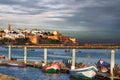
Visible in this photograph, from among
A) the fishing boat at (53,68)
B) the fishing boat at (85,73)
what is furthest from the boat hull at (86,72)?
the fishing boat at (53,68)

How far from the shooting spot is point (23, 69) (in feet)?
274

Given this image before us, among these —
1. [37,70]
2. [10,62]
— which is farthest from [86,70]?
[10,62]

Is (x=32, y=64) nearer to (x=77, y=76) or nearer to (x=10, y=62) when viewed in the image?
(x=10, y=62)

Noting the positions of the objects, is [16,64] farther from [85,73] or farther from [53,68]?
[85,73]

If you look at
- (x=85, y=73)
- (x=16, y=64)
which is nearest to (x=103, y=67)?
(x=85, y=73)

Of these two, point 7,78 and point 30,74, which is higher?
point 7,78

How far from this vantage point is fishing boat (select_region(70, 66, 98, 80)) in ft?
201

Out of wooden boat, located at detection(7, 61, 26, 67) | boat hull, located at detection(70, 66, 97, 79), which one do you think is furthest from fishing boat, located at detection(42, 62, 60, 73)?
wooden boat, located at detection(7, 61, 26, 67)

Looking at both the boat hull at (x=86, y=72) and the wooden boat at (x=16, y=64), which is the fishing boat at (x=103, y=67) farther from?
the wooden boat at (x=16, y=64)

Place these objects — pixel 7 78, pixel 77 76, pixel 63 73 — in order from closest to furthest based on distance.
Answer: pixel 7 78 < pixel 77 76 < pixel 63 73

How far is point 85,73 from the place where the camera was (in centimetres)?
6231

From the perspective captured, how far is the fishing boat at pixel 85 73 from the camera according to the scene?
201ft

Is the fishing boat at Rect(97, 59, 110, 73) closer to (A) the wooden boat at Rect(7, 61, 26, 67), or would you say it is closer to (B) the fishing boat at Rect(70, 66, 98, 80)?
(B) the fishing boat at Rect(70, 66, 98, 80)

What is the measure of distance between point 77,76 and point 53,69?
10809 millimetres
